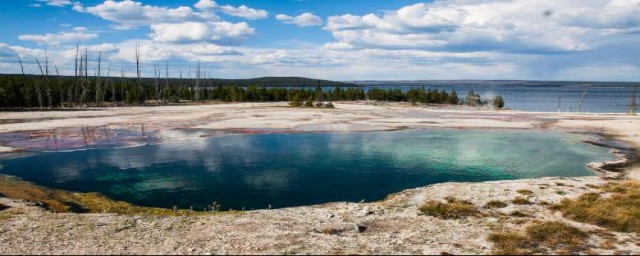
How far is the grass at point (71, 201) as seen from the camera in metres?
24.7

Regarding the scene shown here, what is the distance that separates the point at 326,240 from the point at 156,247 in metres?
6.06

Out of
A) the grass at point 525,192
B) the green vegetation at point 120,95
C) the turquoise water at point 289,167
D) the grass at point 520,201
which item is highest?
the green vegetation at point 120,95

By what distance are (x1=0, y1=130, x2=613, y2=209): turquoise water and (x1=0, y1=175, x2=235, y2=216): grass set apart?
118 centimetres

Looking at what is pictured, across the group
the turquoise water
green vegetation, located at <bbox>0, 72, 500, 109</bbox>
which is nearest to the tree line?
green vegetation, located at <bbox>0, 72, 500, 109</bbox>

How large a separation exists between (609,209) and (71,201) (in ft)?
90.2

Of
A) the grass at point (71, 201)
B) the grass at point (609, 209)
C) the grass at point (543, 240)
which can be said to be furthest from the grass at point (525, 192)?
the grass at point (71, 201)

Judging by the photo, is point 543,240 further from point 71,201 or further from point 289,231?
point 71,201

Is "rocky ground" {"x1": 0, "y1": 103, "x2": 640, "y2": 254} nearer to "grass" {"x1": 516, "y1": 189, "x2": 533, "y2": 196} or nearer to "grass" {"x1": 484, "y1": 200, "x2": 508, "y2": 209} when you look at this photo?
"grass" {"x1": 516, "y1": 189, "x2": 533, "y2": 196}

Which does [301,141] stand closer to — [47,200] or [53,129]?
[47,200]

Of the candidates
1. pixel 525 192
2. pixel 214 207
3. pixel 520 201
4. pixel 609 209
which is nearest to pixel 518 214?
pixel 520 201

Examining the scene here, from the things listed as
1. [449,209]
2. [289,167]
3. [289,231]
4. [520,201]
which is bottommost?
[289,167]

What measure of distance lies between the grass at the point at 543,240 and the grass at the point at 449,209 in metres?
3.06

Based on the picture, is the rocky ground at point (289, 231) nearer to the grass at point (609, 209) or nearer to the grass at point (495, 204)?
the grass at point (495, 204)

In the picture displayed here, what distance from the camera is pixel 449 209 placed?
22375 millimetres
